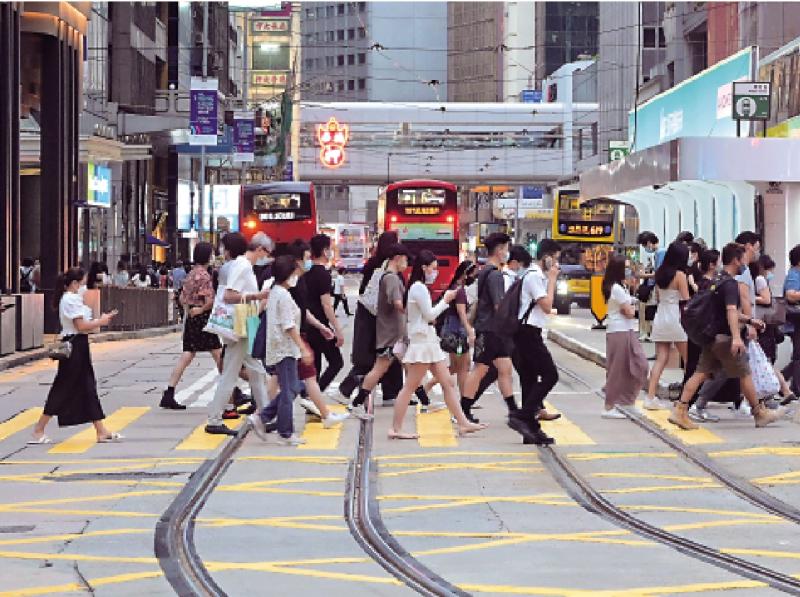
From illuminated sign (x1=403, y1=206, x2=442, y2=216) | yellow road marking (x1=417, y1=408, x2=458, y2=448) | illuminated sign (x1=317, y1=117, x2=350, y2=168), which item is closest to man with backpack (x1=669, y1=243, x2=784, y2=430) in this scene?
yellow road marking (x1=417, y1=408, x2=458, y2=448)

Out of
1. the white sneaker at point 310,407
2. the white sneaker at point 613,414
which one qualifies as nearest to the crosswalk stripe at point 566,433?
the white sneaker at point 613,414

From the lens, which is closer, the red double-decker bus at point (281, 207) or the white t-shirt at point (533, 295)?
the white t-shirt at point (533, 295)

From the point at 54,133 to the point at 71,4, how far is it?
10.7ft

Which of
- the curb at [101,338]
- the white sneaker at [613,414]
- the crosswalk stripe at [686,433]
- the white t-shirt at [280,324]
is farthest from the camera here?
the curb at [101,338]

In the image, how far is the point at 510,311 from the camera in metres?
16.1

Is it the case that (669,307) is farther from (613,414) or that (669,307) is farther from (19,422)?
(19,422)

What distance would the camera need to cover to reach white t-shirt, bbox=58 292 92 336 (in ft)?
52.6

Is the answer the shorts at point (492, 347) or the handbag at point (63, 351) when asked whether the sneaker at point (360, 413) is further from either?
the handbag at point (63, 351)

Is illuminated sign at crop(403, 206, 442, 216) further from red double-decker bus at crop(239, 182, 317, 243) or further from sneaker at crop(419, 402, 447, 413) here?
sneaker at crop(419, 402, 447, 413)

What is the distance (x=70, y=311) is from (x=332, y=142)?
73705mm

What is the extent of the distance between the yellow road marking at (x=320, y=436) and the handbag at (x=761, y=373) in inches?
161

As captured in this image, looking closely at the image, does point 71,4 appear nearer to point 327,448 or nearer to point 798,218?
point 798,218

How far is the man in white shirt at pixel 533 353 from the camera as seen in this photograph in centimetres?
1614

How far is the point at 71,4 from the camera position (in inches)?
1501
